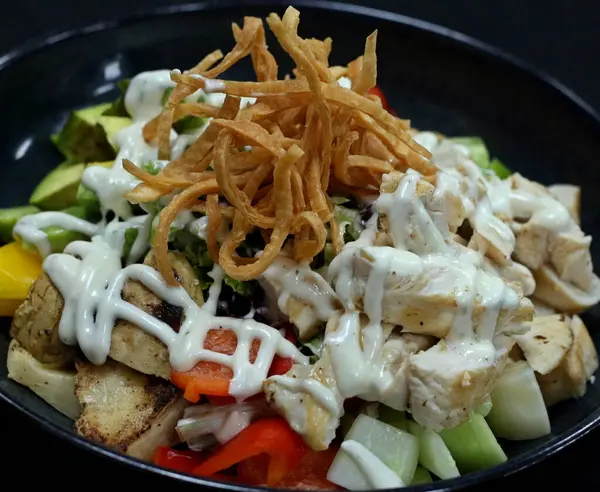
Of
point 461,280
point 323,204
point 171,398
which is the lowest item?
point 171,398

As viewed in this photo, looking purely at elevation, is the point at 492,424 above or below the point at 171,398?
below

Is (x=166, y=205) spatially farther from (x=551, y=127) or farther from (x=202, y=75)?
(x=551, y=127)

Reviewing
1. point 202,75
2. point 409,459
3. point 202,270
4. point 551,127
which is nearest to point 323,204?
point 202,270

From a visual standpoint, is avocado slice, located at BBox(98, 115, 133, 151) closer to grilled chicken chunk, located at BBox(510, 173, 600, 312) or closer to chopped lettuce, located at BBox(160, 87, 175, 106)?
chopped lettuce, located at BBox(160, 87, 175, 106)

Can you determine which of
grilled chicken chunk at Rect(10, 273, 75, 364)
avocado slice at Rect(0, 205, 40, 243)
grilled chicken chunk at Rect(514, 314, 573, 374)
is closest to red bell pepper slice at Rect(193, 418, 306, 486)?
grilled chicken chunk at Rect(10, 273, 75, 364)

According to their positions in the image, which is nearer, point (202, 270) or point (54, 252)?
point (202, 270)

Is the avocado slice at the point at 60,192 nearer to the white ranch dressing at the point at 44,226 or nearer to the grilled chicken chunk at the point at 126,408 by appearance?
the white ranch dressing at the point at 44,226
